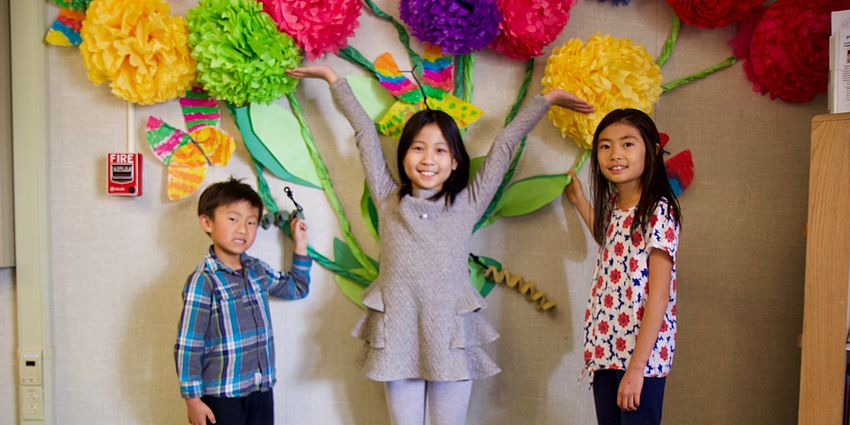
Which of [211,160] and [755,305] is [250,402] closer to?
[211,160]

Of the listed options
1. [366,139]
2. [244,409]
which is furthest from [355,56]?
[244,409]

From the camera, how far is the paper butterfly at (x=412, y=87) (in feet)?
5.06

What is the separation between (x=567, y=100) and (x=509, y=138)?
164mm

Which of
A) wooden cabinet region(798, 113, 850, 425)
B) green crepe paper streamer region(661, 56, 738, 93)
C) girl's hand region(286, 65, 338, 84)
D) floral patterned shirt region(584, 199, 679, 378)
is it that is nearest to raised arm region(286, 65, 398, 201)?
girl's hand region(286, 65, 338, 84)

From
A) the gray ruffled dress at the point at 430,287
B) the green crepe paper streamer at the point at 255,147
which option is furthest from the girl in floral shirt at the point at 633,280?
the green crepe paper streamer at the point at 255,147

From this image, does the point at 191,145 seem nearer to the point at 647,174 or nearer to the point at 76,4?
the point at 76,4

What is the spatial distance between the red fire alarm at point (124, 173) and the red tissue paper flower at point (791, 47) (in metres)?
1.59

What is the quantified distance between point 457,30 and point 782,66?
0.79m

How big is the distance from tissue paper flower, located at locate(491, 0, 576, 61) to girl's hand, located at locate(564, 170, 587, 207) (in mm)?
333

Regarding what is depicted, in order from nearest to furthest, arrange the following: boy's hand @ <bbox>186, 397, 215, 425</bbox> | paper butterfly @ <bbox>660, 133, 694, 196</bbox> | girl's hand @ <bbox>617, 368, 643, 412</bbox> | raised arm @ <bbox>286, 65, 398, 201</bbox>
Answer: girl's hand @ <bbox>617, 368, 643, 412</bbox> → boy's hand @ <bbox>186, 397, 215, 425</bbox> → raised arm @ <bbox>286, 65, 398, 201</bbox> → paper butterfly @ <bbox>660, 133, 694, 196</bbox>

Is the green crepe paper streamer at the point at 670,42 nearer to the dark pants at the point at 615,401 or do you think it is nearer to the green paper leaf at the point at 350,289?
the dark pants at the point at 615,401

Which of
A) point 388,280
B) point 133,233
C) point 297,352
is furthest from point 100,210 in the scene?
point 388,280

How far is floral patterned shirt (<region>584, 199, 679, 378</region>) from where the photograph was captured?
47.9 inches

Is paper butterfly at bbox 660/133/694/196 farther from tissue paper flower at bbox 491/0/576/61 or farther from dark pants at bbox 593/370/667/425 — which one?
dark pants at bbox 593/370/667/425
